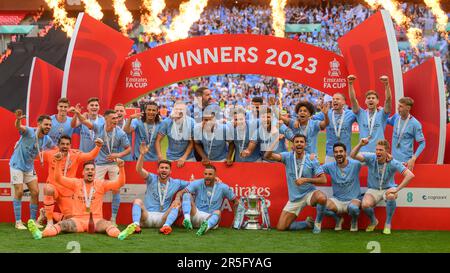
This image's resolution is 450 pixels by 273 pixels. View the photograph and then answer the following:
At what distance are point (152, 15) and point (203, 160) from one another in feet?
99.3

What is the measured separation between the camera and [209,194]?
9.40 metres

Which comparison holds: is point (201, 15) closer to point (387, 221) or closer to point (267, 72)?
point (267, 72)

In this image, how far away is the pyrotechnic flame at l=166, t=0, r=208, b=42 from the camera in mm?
37125

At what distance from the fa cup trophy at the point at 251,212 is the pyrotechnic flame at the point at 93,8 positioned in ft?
99.6

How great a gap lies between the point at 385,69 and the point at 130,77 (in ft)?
13.8

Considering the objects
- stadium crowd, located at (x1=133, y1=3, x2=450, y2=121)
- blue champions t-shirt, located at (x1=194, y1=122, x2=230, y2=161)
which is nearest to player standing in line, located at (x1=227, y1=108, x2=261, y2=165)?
blue champions t-shirt, located at (x1=194, y1=122, x2=230, y2=161)

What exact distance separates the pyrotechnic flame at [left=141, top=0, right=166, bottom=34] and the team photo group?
27295mm

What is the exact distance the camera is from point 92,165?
9039mm

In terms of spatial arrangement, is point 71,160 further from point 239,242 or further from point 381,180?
point 381,180

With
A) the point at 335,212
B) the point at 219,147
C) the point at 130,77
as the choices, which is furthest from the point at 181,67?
the point at 335,212

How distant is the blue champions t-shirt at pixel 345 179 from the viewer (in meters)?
9.22

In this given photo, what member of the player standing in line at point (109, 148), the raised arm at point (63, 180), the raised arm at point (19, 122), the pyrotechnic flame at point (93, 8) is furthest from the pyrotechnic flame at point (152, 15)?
the raised arm at point (63, 180)

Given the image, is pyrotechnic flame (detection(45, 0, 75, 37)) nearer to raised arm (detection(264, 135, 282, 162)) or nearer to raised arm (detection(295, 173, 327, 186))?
raised arm (detection(264, 135, 282, 162))

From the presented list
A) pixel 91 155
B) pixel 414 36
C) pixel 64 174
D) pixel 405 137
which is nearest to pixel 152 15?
pixel 414 36
